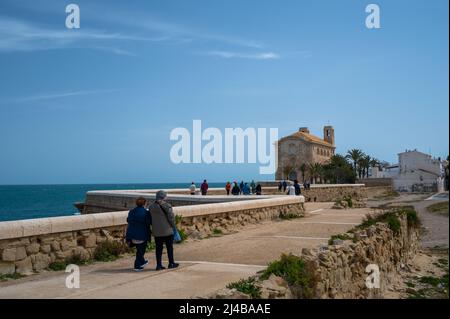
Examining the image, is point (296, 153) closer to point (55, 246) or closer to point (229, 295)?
point (55, 246)

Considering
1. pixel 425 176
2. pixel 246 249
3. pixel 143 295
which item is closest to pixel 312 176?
pixel 425 176

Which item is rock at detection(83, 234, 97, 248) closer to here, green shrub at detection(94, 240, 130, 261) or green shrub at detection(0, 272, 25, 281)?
green shrub at detection(94, 240, 130, 261)

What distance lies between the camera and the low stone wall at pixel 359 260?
7.80m

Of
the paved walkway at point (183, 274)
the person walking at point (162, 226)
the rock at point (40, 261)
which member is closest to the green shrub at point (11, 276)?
the paved walkway at point (183, 274)

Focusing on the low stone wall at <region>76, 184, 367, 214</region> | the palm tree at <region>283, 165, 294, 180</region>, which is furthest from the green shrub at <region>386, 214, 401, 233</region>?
the palm tree at <region>283, 165, 294, 180</region>

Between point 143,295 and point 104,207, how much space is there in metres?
17.8

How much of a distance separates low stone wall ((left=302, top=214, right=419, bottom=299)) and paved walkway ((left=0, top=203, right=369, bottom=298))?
104 centimetres

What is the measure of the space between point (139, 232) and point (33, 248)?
6.20ft

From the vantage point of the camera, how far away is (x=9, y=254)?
7645 millimetres

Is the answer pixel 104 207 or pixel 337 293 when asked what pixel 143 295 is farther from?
pixel 104 207

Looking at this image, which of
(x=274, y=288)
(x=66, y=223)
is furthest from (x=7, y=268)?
(x=274, y=288)

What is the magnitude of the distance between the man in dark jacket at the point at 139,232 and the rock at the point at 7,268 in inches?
76.3
